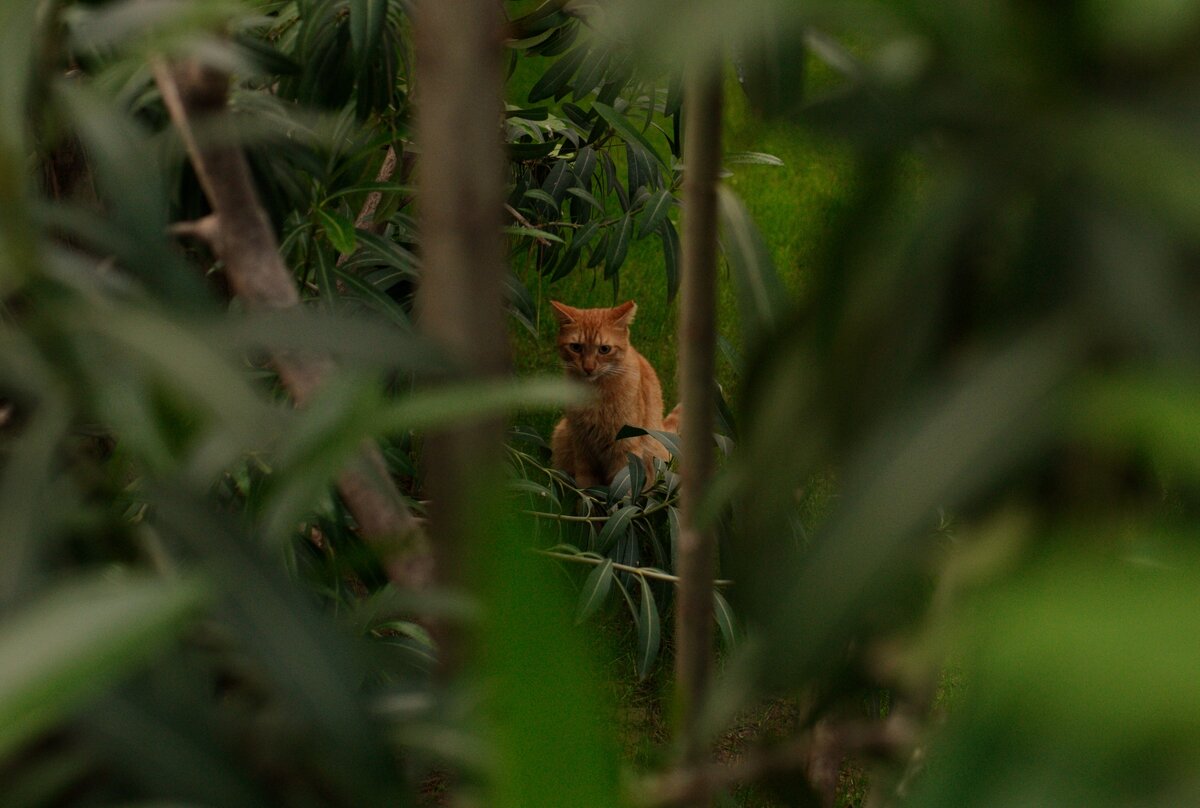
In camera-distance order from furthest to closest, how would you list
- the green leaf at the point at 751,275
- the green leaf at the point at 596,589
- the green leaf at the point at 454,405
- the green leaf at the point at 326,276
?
the green leaf at the point at 596,589
the green leaf at the point at 326,276
the green leaf at the point at 751,275
the green leaf at the point at 454,405

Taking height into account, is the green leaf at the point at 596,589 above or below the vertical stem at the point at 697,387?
below

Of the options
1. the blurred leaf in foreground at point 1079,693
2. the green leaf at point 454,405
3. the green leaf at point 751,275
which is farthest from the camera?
the green leaf at point 751,275

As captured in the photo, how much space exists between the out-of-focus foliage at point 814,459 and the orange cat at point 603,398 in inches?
105

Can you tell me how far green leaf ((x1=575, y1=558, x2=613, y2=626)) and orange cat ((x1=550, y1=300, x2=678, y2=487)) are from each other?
1578 millimetres

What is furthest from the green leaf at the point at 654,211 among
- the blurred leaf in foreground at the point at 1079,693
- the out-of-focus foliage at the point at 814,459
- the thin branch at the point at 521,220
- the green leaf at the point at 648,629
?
the blurred leaf in foreground at the point at 1079,693

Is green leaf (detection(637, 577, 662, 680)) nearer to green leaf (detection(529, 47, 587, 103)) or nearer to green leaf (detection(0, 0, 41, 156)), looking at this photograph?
green leaf (detection(529, 47, 587, 103))

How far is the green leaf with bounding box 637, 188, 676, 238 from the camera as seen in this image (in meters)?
1.65

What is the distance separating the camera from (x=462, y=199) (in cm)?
37

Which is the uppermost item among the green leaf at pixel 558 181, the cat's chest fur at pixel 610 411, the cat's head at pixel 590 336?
the green leaf at pixel 558 181

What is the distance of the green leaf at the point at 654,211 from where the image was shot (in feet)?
5.40

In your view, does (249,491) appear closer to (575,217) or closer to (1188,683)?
(1188,683)

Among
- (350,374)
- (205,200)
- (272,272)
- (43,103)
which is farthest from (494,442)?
(205,200)

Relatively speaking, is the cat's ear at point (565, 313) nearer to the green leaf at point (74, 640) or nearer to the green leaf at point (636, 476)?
the green leaf at point (636, 476)

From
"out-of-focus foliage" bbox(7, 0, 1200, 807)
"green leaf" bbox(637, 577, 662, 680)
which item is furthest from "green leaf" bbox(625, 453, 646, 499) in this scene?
"out-of-focus foliage" bbox(7, 0, 1200, 807)
